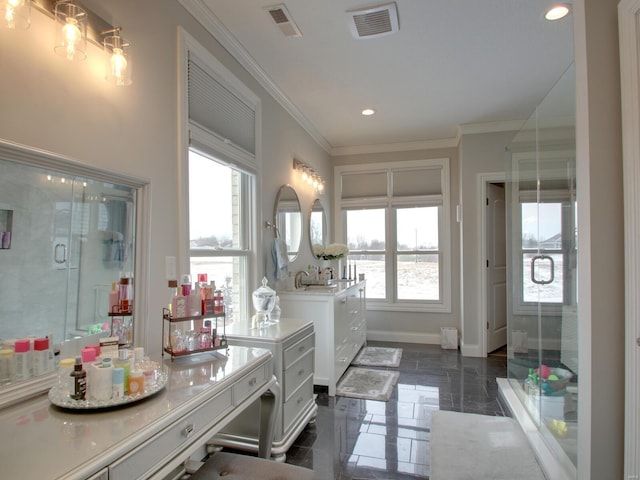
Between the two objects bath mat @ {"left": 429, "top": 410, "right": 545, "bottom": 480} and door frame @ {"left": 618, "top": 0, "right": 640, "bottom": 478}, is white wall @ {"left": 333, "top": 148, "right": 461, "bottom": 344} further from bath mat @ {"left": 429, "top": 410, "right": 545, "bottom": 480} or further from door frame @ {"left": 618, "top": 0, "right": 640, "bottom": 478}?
door frame @ {"left": 618, "top": 0, "right": 640, "bottom": 478}

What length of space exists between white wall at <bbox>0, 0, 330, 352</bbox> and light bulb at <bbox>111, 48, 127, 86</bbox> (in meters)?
0.08

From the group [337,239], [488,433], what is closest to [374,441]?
[488,433]

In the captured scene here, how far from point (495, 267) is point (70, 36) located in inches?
184

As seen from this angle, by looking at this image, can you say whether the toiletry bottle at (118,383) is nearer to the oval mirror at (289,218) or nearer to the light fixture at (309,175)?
the oval mirror at (289,218)

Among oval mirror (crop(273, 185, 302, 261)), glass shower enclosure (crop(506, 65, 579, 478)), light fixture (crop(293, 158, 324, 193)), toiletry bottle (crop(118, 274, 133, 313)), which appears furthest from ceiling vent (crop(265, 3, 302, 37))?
toiletry bottle (crop(118, 274, 133, 313))

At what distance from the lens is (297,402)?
244 centimetres

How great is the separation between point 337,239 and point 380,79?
259 centimetres

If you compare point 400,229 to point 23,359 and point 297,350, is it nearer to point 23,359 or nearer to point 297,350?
point 297,350

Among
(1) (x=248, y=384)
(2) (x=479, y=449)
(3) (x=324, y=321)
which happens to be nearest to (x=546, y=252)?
(2) (x=479, y=449)

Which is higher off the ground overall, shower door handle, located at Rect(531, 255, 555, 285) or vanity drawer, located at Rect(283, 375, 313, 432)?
shower door handle, located at Rect(531, 255, 555, 285)

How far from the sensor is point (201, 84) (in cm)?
230

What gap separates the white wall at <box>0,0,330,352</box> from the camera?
127 centimetres

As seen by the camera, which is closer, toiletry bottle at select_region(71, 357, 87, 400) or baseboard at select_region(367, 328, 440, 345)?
toiletry bottle at select_region(71, 357, 87, 400)

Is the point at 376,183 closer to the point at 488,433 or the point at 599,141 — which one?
the point at 488,433
